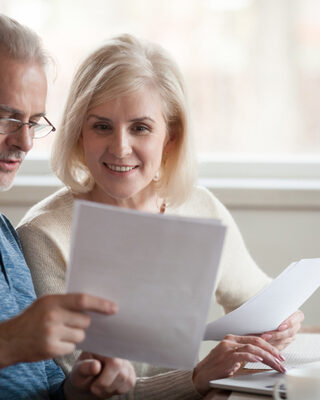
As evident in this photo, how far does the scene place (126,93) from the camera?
183cm

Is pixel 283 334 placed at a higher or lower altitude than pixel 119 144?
lower

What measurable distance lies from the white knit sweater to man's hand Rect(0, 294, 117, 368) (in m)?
0.31

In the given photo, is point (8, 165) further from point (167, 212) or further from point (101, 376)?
point (167, 212)

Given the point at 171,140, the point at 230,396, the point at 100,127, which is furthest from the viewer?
the point at 171,140

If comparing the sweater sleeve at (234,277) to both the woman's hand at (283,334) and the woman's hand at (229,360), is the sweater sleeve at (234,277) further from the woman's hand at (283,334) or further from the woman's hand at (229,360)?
the woman's hand at (229,360)

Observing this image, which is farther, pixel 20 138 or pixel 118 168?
pixel 118 168

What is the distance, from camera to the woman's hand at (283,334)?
1596mm

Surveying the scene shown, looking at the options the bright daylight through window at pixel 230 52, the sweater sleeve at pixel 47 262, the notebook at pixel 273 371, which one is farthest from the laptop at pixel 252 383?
the bright daylight through window at pixel 230 52

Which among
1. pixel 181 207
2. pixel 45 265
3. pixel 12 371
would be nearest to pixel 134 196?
pixel 181 207

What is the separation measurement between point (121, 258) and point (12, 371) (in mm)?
468

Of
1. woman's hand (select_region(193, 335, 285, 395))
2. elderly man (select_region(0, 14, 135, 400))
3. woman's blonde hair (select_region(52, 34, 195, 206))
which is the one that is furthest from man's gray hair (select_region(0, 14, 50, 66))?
woman's hand (select_region(193, 335, 285, 395))

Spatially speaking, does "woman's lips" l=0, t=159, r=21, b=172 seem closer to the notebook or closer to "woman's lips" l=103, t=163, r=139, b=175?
"woman's lips" l=103, t=163, r=139, b=175

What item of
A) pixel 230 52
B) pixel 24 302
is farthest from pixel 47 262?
pixel 230 52

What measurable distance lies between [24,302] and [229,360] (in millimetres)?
446
